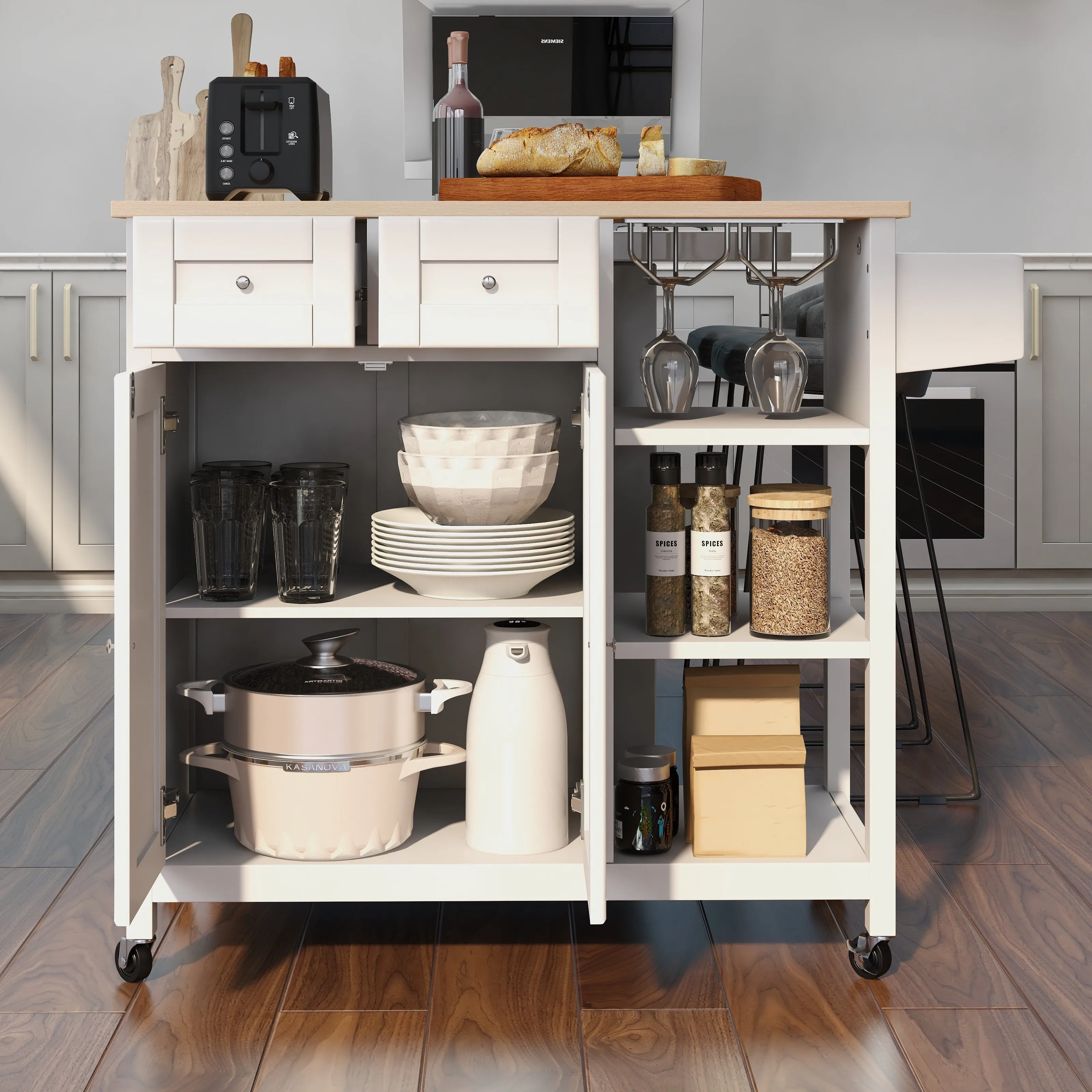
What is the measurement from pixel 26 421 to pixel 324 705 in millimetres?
2808

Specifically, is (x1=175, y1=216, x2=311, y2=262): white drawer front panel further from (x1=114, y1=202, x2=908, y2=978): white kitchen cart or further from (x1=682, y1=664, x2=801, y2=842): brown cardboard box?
(x1=682, y1=664, x2=801, y2=842): brown cardboard box

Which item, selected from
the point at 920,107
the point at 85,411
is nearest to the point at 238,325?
the point at 85,411

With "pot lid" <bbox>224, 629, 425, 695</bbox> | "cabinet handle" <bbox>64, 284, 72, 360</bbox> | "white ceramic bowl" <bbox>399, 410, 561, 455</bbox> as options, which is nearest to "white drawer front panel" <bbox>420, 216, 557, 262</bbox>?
"white ceramic bowl" <bbox>399, 410, 561, 455</bbox>

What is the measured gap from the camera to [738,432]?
5.16 ft

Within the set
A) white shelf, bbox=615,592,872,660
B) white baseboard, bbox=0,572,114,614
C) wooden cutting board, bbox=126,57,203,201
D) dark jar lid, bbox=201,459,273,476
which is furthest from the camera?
white baseboard, bbox=0,572,114,614

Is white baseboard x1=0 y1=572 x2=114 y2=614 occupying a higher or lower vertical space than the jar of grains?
lower

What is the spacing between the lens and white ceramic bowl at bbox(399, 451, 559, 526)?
63.7 inches

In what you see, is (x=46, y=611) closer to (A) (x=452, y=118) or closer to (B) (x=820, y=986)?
(A) (x=452, y=118)

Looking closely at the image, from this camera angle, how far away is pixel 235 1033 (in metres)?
1.47

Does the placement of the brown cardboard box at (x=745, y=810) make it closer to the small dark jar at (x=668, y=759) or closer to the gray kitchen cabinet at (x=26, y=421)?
the small dark jar at (x=668, y=759)

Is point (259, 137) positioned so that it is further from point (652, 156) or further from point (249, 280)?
point (652, 156)

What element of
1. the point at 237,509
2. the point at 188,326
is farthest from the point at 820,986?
the point at 188,326

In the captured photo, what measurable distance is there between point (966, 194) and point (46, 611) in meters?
3.66

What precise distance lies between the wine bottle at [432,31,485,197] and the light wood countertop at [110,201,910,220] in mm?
232
